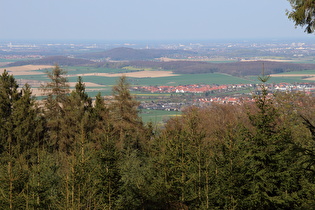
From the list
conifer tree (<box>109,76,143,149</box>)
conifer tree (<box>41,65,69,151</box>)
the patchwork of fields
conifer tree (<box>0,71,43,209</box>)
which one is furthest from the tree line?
the patchwork of fields

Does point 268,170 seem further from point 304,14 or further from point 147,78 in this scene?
point 147,78

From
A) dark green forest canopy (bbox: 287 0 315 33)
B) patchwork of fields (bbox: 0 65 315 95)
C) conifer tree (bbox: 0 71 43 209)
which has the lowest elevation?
patchwork of fields (bbox: 0 65 315 95)

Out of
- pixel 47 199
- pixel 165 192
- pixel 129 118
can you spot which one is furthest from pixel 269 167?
pixel 129 118

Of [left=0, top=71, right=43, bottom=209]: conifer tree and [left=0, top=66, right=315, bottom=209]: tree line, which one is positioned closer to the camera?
[left=0, top=66, right=315, bottom=209]: tree line

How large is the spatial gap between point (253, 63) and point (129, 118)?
128m

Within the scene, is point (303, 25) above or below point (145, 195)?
above

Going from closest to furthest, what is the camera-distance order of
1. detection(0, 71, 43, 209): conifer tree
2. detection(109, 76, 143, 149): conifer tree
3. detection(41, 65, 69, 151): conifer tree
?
detection(0, 71, 43, 209): conifer tree < detection(109, 76, 143, 149): conifer tree < detection(41, 65, 69, 151): conifer tree

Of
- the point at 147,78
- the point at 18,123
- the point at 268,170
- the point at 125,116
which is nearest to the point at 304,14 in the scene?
the point at 268,170

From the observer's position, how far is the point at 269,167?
45.4 ft

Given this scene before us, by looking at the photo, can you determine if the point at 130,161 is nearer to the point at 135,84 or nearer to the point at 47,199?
the point at 47,199

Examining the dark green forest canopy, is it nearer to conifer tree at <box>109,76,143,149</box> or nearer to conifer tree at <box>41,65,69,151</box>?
conifer tree at <box>109,76,143,149</box>

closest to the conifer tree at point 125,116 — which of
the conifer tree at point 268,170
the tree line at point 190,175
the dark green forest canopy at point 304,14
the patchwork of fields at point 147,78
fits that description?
the tree line at point 190,175

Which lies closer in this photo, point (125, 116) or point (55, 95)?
point (125, 116)

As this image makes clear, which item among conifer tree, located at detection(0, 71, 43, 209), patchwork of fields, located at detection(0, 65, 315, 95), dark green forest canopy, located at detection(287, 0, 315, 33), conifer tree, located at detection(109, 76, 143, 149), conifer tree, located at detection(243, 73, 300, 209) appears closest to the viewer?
dark green forest canopy, located at detection(287, 0, 315, 33)
